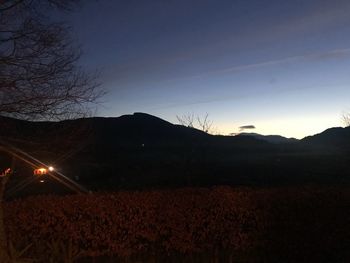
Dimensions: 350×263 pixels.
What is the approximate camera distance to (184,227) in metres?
8.15

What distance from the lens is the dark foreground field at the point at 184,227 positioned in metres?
7.95

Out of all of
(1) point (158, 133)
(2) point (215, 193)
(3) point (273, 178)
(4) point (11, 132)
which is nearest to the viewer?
(4) point (11, 132)

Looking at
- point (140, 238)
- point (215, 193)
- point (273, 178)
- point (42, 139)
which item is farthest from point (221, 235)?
point (273, 178)

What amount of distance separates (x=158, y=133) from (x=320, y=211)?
6248 inches

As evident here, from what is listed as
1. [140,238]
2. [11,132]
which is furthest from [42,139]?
[140,238]

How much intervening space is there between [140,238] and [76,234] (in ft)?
3.52

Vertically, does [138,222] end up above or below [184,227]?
above

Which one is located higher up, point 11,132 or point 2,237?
point 11,132

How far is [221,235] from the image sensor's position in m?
8.26

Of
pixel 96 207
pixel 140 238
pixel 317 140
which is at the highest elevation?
pixel 317 140

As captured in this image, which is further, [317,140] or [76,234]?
[317,140]

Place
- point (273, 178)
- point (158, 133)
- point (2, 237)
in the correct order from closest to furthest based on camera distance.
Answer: point (2, 237) → point (273, 178) → point (158, 133)

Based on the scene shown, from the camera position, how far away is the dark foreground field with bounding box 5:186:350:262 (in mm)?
7945

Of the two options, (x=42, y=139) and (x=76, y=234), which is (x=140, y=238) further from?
(x=42, y=139)
